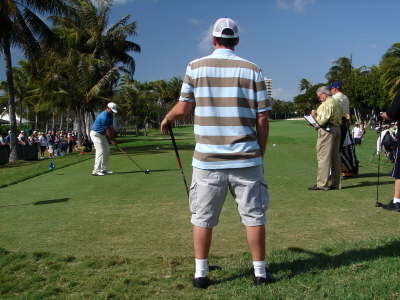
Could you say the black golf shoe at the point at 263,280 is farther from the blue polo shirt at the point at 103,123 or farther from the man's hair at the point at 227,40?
the blue polo shirt at the point at 103,123

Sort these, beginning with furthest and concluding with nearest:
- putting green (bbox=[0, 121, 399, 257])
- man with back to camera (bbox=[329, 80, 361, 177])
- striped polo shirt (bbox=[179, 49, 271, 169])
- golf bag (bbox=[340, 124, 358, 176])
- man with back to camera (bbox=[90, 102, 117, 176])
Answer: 1. man with back to camera (bbox=[90, 102, 117, 176])
2. golf bag (bbox=[340, 124, 358, 176])
3. man with back to camera (bbox=[329, 80, 361, 177])
4. putting green (bbox=[0, 121, 399, 257])
5. striped polo shirt (bbox=[179, 49, 271, 169])

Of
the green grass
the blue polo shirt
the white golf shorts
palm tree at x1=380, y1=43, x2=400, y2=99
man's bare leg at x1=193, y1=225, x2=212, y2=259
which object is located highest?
palm tree at x1=380, y1=43, x2=400, y2=99

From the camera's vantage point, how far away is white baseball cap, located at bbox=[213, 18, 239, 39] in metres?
3.55

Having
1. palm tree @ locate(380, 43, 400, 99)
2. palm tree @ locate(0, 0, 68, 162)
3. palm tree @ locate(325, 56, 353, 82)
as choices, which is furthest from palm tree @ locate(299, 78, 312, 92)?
palm tree @ locate(0, 0, 68, 162)

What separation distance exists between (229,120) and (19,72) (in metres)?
69.5

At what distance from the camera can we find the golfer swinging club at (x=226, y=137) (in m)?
3.50

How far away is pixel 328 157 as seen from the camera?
8.29m

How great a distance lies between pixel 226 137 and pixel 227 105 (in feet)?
0.88

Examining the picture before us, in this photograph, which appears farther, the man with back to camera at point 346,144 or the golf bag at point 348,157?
the golf bag at point 348,157

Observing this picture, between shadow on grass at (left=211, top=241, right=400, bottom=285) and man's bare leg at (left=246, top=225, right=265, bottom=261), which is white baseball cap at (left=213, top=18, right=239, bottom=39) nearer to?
man's bare leg at (left=246, top=225, right=265, bottom=261)

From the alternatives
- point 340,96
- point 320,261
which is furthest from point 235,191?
point 340,96

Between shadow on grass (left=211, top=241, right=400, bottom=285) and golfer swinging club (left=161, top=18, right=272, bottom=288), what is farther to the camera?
shadow on grass (left=211, top=241, right=400, bottom=285)

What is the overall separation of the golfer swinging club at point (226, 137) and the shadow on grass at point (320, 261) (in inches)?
10.0

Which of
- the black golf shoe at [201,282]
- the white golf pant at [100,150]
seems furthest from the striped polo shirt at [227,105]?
the white golf pant at [100,150]
